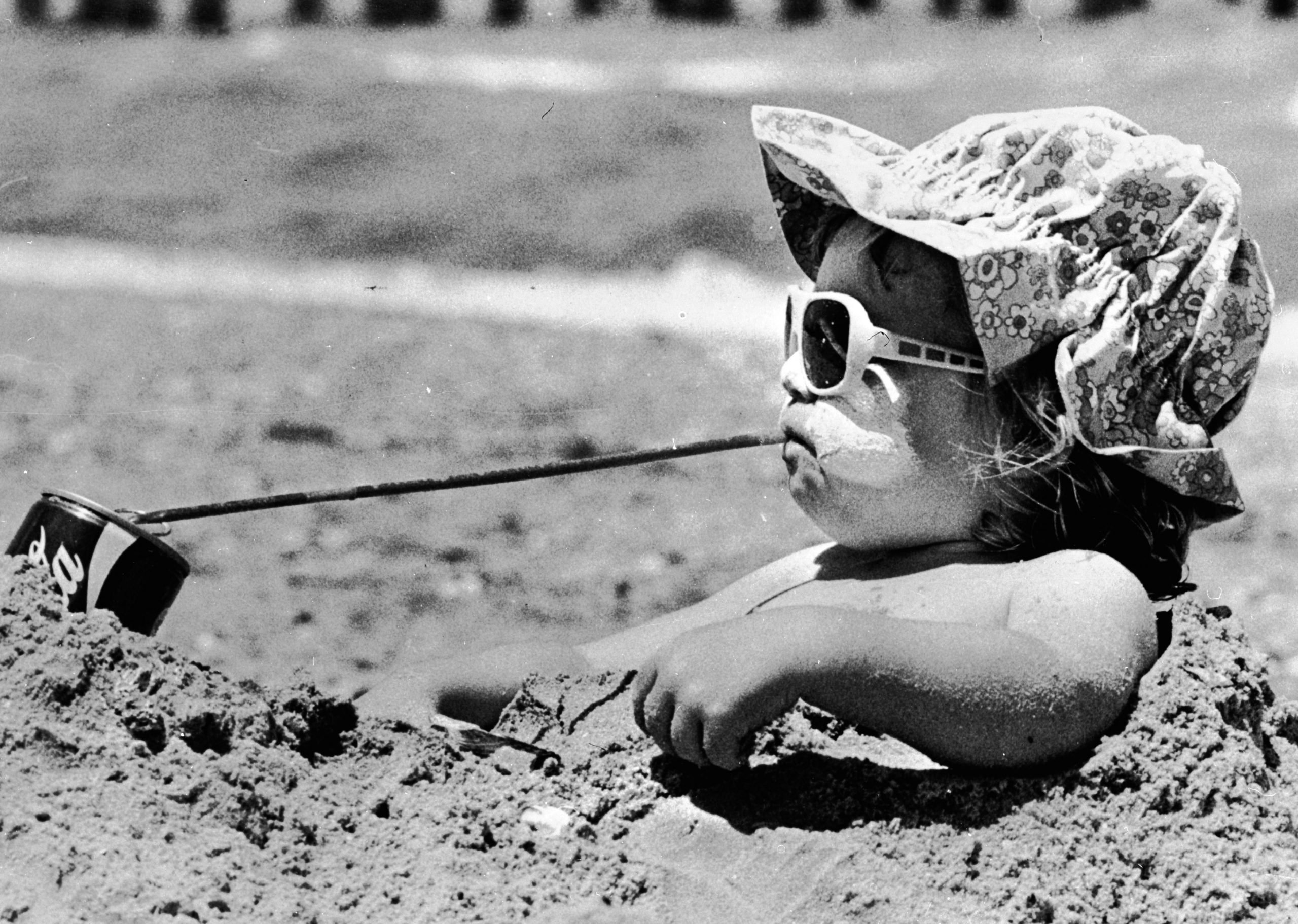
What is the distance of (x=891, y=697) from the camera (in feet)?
6.25

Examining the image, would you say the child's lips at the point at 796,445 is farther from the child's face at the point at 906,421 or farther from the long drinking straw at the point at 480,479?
the long drinking straw at the point at 480,479

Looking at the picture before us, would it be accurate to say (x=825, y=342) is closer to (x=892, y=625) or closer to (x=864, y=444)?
(x=864, y=444)

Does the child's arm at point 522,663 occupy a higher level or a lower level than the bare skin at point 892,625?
lower

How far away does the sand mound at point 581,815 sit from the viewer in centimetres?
174

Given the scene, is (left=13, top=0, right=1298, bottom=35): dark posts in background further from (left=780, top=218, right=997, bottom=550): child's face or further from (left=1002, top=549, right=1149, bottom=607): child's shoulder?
(left=1002, top=549, right=1149, bottom=607): child's shoulder

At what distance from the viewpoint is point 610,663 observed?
2.49 m

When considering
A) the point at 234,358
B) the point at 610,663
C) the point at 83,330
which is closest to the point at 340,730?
the point at 610,663

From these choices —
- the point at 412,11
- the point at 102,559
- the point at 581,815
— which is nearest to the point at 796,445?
the point at 581,815

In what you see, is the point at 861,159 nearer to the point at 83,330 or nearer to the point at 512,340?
the point at 512,340

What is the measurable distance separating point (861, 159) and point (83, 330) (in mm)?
3556

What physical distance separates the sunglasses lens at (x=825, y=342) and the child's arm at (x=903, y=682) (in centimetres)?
39

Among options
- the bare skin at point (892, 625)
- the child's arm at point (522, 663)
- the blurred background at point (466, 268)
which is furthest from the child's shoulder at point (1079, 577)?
the blurred background at point (466, 268)

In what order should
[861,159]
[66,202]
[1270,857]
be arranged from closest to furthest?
1. [1270,857]
2. [861,159]
3. [66,202]

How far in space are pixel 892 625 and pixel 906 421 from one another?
0.38m
